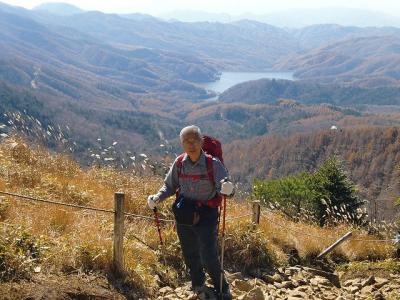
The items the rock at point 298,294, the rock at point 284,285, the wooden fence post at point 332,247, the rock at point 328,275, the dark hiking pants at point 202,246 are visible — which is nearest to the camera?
the dark hiking pants at point 202,246

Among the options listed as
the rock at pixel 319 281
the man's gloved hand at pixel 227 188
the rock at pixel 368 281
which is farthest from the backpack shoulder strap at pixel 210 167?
the rock at pixel 368 281

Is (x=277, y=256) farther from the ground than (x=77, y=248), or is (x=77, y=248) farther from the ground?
(x=77, y=248)

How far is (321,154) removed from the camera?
11975 centimetres

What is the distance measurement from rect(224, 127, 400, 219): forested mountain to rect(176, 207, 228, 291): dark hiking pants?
333ft

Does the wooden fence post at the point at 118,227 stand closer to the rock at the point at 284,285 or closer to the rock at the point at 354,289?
the rock at the point at 284,285

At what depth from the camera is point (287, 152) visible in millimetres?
125438

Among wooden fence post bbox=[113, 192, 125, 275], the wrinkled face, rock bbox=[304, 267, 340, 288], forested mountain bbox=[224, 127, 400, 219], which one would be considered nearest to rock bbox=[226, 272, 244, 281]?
rock bbox=[304, 267, 340, 288]

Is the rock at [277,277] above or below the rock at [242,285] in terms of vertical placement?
below

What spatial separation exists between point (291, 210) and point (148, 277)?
8.74 metres

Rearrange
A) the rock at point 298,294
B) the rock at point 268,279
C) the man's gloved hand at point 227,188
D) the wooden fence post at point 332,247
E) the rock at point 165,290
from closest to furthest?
1. the man's gloved hand at point 227,188
2. the rock at point 165,290
3. the rock at point 298,294
4. the rock at point 268,279
5. the wooden fence post at point 332,247

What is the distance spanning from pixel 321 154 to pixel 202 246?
11854 cm

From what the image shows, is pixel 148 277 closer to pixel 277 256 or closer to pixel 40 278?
pixel 40 278

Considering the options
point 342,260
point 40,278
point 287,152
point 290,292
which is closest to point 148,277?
point 40,278

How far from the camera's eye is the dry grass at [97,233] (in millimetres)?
5465
